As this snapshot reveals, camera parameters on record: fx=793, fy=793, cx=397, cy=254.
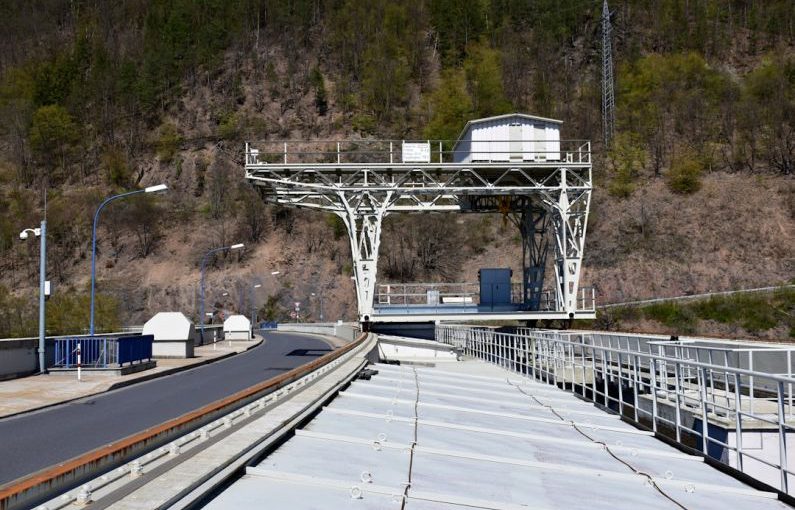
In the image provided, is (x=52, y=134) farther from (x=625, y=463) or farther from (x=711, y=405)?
(x=625, y=463)

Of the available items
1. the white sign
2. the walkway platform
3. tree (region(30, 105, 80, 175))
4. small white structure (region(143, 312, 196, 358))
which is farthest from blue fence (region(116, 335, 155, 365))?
tree (region(30, 105, 80, 175))

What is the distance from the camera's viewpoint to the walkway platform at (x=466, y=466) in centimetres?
560

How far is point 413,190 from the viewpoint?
126 feet

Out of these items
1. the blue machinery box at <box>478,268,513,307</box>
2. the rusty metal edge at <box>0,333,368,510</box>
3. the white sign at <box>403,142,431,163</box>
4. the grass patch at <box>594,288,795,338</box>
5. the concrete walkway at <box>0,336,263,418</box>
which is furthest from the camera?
the grass patch at <box>594,288,795,338</box>

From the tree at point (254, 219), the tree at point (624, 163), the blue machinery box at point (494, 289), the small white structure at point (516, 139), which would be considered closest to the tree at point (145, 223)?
the tree at point (254, 219)

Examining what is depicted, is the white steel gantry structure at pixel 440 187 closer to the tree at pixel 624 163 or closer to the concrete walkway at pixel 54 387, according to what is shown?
the concrete walkway at pixel 54 387

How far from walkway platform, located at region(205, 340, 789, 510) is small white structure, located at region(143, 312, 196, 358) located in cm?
2934

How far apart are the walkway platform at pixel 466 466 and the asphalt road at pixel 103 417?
5.22 metres

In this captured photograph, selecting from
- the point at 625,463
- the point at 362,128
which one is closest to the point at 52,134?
the point at 362,128

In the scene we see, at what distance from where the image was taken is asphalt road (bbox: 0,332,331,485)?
12.8 m

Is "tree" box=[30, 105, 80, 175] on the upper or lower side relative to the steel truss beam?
upper

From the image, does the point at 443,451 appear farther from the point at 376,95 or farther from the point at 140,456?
the point at 376,95

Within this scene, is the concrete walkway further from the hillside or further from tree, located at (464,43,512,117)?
tree, located at (464,43,512,117)

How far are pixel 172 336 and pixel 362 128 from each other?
8139cm
